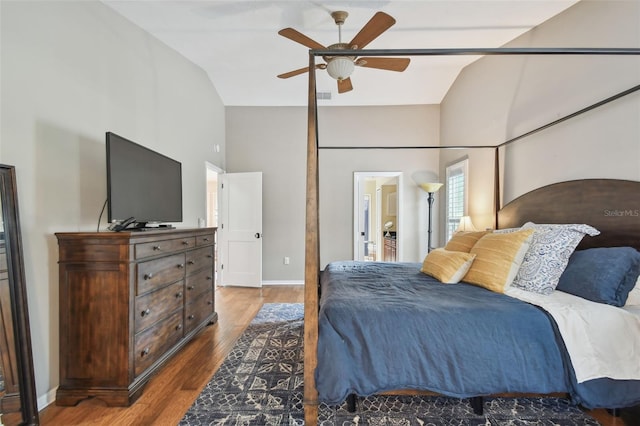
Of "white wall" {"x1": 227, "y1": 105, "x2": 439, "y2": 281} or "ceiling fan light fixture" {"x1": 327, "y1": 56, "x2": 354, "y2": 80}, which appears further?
"white wall" {"x1": 227, "y1": 105, "x2": 439, "y2": 281}

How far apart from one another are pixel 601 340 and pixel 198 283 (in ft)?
9.90

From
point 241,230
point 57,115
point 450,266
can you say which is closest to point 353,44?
point 450,266

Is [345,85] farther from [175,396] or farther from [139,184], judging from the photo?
[175,396]

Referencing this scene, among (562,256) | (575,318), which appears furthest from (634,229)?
(575,318)

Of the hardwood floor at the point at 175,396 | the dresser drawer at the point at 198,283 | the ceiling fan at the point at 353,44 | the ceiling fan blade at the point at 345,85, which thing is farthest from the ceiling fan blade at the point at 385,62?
the hardwood floor at the point at 175,396

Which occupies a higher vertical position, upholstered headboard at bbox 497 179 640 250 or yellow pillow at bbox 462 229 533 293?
upholstered headboard at bbox 497 179 640 250

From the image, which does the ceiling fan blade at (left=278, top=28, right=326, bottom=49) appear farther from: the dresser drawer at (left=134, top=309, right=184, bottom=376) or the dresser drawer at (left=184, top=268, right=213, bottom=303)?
the dresser drawer at (left=134, top=309, right=184, bottom=376)

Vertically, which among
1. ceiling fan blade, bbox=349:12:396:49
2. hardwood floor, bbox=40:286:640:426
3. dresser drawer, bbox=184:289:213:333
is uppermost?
ceiling fan blade, bbox=349:12:396:49

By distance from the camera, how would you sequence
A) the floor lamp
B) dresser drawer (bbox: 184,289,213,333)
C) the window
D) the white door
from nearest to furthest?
dresser drawer (bbox: 184,289,213,333) → the window → the floor lamp → the white door

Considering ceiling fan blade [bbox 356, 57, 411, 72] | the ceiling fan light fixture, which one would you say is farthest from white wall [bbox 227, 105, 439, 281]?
the ceiling fan light fixture

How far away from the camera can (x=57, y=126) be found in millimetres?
1893

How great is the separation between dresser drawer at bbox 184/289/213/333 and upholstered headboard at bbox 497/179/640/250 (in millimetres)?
3291

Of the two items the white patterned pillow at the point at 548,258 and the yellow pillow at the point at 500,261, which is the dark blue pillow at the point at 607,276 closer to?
the white patterned pillow at the point at 548,258

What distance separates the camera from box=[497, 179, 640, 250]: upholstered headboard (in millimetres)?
1862
